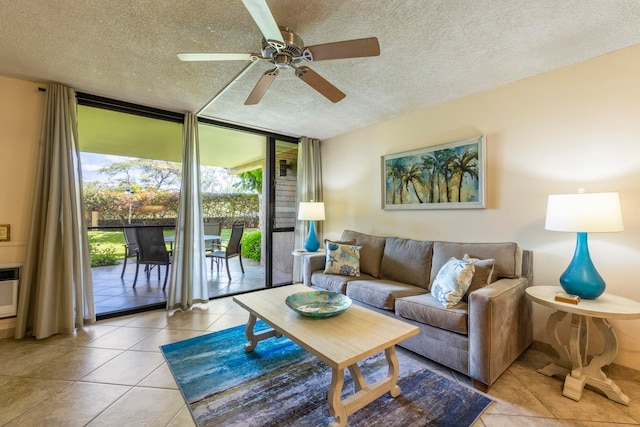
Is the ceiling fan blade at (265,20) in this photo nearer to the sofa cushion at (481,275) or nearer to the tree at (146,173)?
the sofa cushion at (481,275)

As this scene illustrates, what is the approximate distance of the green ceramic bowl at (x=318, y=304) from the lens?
185 centimetres

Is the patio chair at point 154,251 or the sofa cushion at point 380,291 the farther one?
the patio chair at point 154,251

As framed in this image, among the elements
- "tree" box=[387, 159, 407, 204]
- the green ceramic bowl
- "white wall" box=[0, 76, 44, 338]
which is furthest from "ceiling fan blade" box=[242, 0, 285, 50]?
"white wall" box=[0, 76, 44, 338]

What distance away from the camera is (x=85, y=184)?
2.97 meters

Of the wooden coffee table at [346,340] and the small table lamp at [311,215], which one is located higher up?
the small table lamp at [311,215]

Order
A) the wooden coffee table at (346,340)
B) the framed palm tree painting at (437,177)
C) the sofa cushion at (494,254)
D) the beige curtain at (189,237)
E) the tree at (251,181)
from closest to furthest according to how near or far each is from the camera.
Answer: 1. the wooden coffee table at (346,340)
2. the sofa cushion at (494,254)
3. the framed palm tree painting at (437,177)
4. the beige curtain at (189,237)
5. the tree at (251,181)

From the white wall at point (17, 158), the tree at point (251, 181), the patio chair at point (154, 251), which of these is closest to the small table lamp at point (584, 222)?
the tree at point (251, 181)

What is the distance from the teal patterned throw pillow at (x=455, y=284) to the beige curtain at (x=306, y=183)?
252 cm

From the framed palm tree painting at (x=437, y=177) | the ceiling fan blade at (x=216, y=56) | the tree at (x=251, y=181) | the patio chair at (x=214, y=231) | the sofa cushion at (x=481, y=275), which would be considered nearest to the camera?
the ceiling fan blade at (x=216, y=56)

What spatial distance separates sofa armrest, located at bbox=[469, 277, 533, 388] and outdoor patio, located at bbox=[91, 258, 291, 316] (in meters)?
3.05

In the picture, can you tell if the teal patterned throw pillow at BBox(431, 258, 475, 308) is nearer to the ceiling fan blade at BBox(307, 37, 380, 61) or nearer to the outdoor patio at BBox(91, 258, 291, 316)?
the ceiling fan blade at BBox(307, 37, 380, 61)

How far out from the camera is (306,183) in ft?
14.7

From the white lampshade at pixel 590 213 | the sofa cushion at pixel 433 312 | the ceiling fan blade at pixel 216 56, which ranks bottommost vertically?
Answer: the sofa cushion at pixel 433 312

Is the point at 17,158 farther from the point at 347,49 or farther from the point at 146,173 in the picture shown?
the point at 347,49
